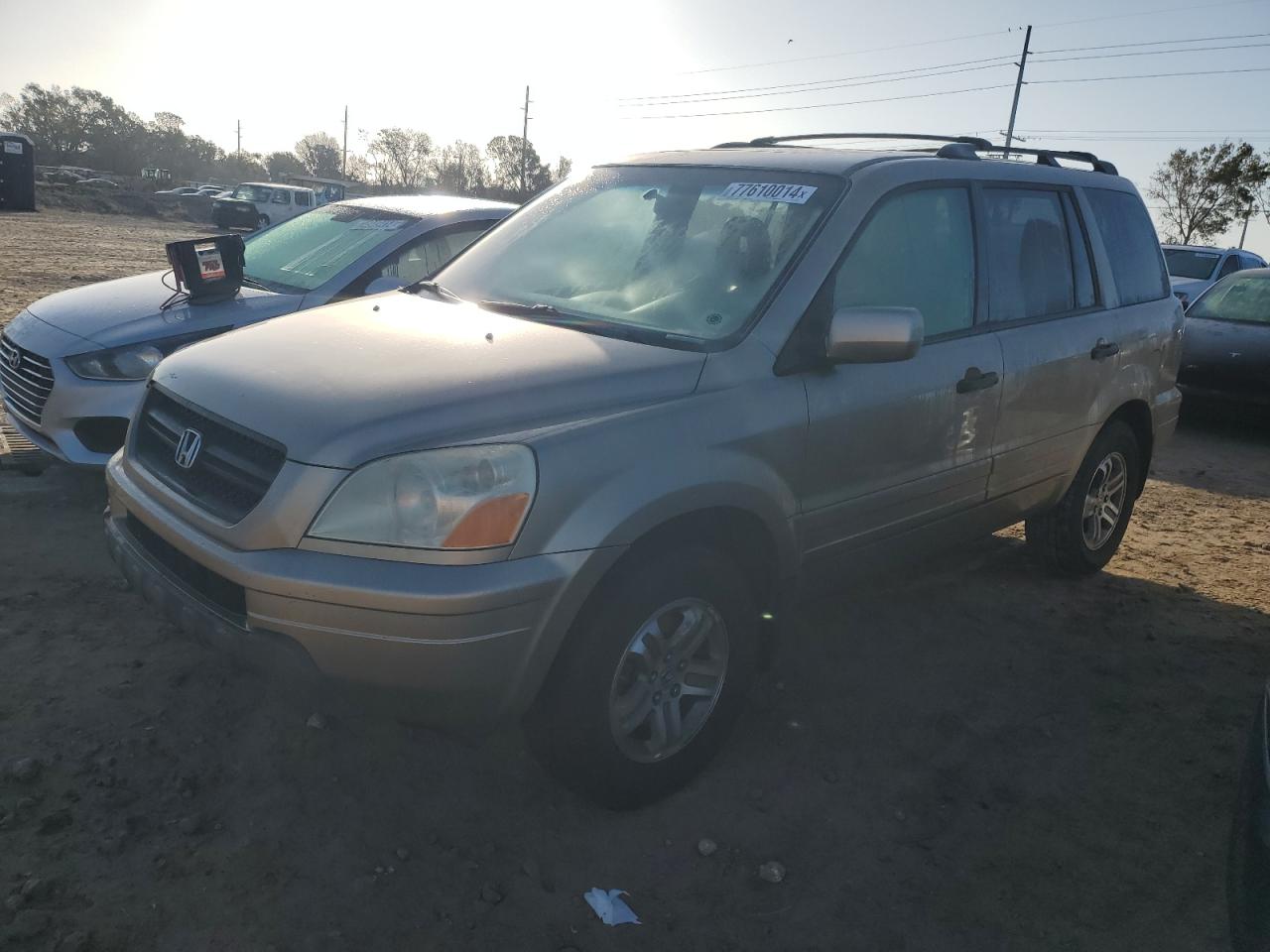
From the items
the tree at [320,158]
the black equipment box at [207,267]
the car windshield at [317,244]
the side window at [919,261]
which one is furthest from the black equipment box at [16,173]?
the tree at [320,158]

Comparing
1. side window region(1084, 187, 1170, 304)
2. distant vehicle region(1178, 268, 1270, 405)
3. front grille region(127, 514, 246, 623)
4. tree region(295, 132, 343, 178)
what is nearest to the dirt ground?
front grille region(127, 514, 246, 623)

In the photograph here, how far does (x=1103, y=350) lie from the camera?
457 centimetres

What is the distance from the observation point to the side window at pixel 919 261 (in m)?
3.43

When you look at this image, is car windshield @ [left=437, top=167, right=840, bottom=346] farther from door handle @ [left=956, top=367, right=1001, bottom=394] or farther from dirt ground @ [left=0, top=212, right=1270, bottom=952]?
dirt ground @ [left=0, top=212, right=1270, bottom=952]

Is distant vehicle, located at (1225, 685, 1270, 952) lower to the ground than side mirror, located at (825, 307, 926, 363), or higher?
lower

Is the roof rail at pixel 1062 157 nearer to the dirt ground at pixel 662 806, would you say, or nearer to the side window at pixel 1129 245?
the side window at pixel 1129 245

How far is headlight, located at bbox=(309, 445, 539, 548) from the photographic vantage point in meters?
2.47

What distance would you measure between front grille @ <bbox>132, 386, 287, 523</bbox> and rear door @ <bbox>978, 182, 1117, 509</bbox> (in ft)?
9.03

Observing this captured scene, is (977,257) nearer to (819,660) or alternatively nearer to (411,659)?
(819,660)

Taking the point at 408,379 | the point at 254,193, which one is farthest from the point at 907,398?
the point at 254,193

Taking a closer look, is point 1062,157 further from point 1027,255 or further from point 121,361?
point 121,361

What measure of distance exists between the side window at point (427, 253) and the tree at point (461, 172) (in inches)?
2684

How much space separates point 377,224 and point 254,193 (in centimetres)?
3244

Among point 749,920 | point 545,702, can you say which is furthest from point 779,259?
point 749,920
